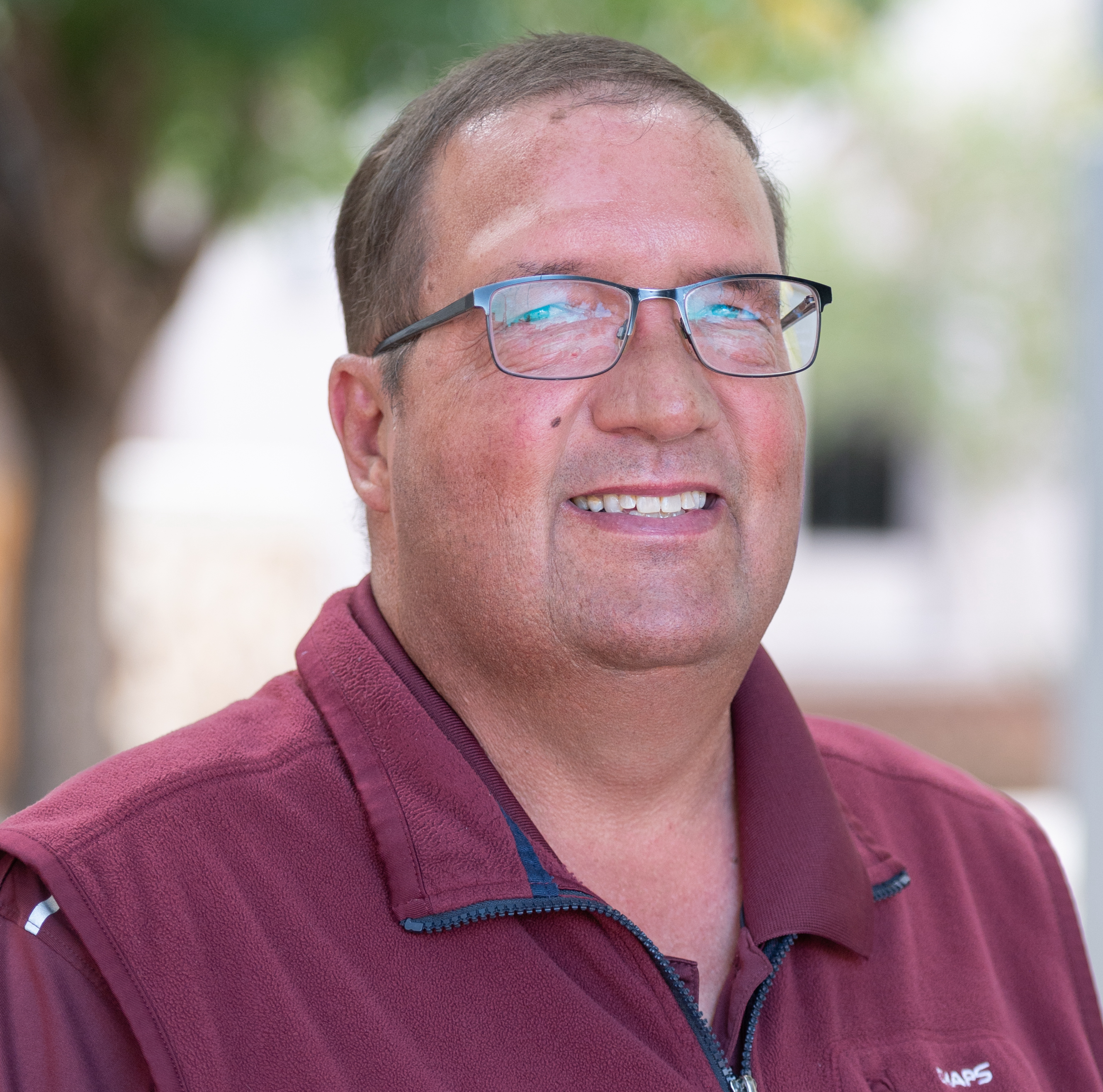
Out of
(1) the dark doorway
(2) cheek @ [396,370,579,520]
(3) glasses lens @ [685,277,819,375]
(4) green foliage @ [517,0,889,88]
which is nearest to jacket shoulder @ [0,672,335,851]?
(2) cheek @ [396,370,579,520]

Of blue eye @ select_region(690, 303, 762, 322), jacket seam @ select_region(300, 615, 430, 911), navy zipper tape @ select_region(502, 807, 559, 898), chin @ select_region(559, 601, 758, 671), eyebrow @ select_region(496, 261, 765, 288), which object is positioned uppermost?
eyebrow @ select_region(496, 261, 765, 288)

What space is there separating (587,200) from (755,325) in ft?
0.98

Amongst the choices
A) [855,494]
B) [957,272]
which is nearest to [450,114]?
[957,272]

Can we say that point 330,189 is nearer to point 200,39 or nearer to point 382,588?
point 200,39

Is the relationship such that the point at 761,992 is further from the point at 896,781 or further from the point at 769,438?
the point at 769,438

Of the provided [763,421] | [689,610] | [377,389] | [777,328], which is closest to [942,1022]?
[689,610]

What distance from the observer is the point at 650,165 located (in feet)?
6.00

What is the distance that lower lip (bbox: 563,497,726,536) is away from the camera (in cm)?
174

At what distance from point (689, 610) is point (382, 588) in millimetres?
478

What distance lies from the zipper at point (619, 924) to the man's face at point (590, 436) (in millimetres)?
292

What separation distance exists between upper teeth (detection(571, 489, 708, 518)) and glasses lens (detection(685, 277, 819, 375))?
0.62 ft

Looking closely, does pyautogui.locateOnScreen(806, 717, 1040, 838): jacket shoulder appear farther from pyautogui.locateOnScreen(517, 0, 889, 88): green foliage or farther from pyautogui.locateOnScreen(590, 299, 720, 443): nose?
pyautogui.locateOnScreen(517, 0, 889, 88): green foliage

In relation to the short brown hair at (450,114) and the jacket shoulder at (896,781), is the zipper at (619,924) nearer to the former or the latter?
the jacket shoulder at (896,781)

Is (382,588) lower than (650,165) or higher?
lower
